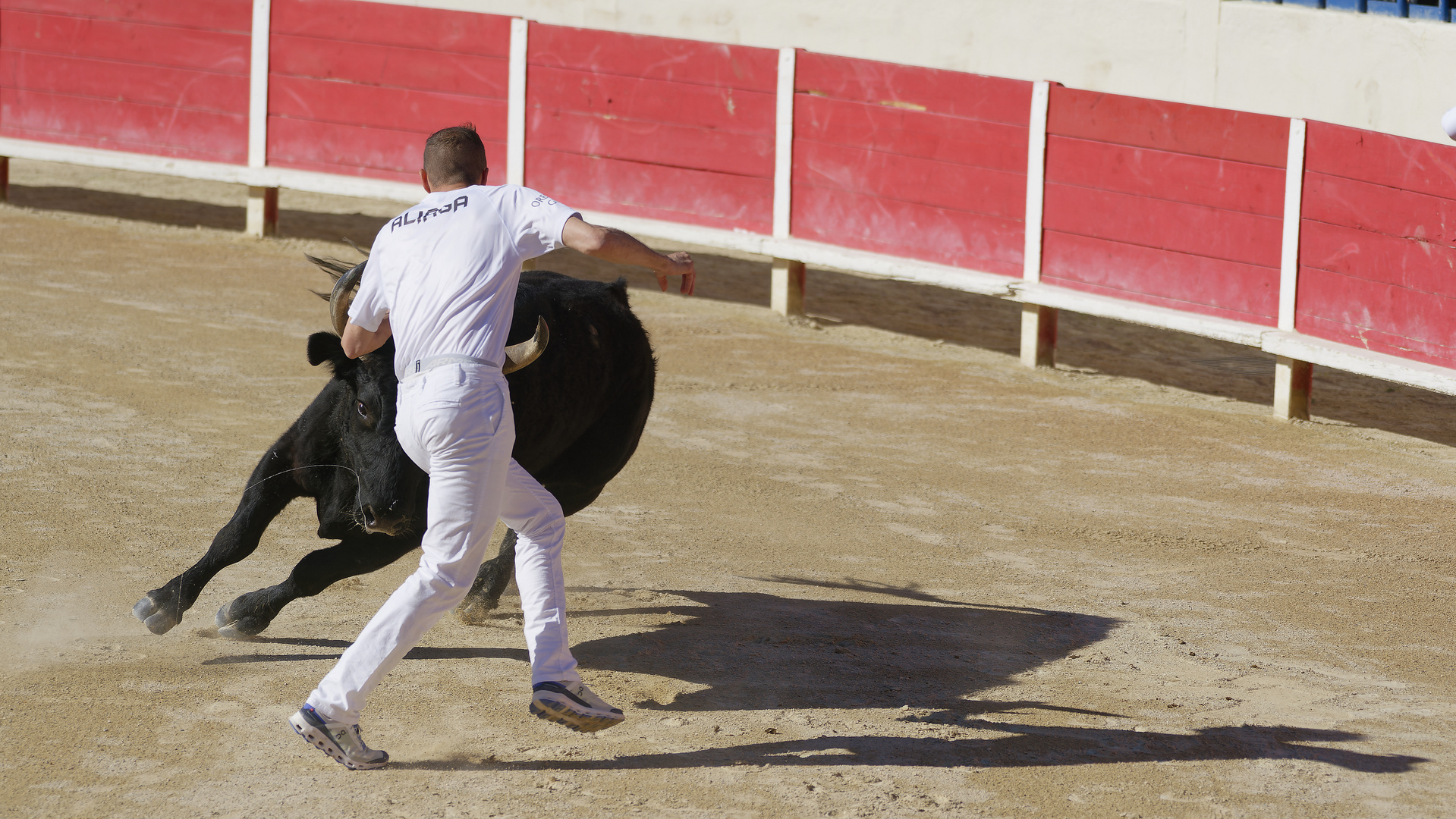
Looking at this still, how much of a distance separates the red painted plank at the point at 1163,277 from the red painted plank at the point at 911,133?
1.94ft

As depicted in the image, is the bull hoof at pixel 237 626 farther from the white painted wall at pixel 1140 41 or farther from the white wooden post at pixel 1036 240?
the white painted wall at pixel 1140 41

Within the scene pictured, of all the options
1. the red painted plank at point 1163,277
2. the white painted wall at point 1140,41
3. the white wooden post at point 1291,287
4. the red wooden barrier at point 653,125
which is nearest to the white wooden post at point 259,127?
the red wooden barrier at point 653,125

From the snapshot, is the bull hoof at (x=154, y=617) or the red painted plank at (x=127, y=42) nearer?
the bull hoof at (x=154, y=617)

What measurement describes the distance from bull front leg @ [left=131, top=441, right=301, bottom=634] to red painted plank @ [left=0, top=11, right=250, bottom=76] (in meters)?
8.49

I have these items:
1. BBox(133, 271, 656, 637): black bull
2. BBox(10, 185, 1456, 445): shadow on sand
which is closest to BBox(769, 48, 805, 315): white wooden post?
BBox(10, 185, 1456, 445): shadow on sand

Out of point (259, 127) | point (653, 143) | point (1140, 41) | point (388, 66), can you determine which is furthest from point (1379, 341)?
point (259, 127)

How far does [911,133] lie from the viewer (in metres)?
10.6

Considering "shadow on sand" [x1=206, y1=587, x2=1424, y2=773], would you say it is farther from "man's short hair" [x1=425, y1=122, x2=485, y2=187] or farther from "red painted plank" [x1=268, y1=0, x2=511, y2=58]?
"red painted plank" [x1=268, y1=0, x2=511, y2=58]

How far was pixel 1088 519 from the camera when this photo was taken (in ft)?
22.5

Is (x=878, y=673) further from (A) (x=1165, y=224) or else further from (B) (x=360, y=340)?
(A) (x=1165, y=224)

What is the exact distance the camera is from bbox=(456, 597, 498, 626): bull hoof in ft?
17.6

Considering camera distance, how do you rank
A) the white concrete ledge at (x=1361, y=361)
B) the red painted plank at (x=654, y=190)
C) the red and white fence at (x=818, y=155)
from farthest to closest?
the red painted plank at (x=654, y=190)
the red and white fence at (x=818, y=155)
the white concrete ledge at (x=1361, y=361)

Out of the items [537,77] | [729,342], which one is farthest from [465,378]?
[537,77]

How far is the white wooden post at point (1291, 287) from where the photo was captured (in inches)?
352
